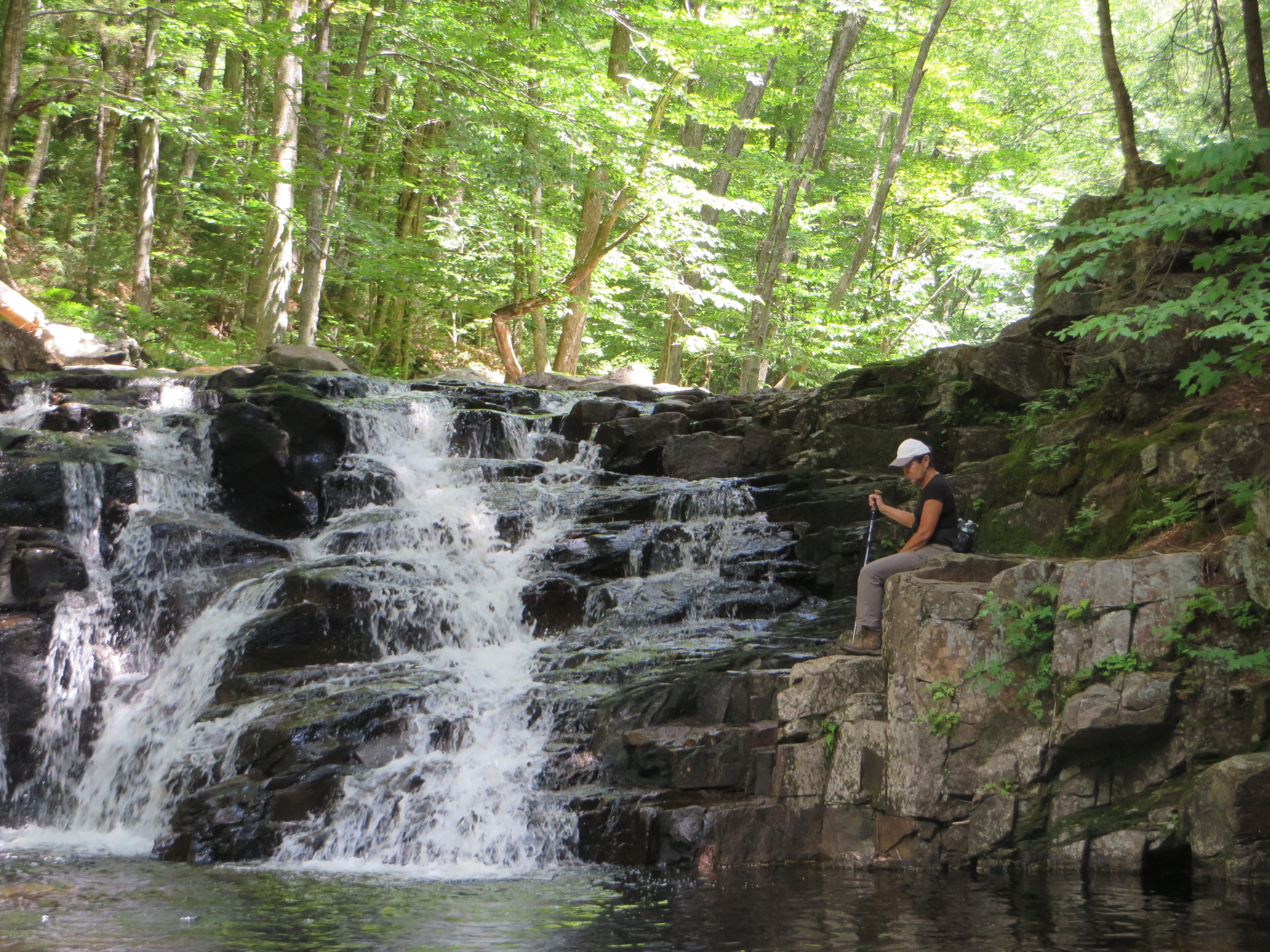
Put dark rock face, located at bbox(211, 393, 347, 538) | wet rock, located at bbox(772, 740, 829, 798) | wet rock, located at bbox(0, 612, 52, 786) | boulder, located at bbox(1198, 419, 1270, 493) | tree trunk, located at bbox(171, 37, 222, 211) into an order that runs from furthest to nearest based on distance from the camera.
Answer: tree trunk, located at bbox(171, 37, 222, 211) → dark rock face, located at bbox(211, 393, 347, 538) → wet rock, located at bbox(0, 612, 52, 786) → boulder, located at bbox(1198, 419, 1270, 493) → wet rock, located at bbox(772, 740, 829, 798)

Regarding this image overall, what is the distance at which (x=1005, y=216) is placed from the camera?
2147 cm

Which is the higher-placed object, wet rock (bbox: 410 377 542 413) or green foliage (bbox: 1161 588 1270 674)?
wet rock (bbox: 410 377 542 413)

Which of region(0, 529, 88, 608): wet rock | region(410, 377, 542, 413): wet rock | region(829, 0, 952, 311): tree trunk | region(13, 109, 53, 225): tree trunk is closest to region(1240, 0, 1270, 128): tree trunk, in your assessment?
region(410, 377, 542, 413): wet rock

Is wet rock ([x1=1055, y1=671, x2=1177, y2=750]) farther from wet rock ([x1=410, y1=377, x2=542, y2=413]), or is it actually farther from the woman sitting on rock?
wet rock ([x1=410, y1=377, x2=542, y2=413])

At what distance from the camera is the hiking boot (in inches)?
305

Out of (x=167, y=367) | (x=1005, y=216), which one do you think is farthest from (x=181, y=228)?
(x=1005, y=216)

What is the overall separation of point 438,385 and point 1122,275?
10253mm

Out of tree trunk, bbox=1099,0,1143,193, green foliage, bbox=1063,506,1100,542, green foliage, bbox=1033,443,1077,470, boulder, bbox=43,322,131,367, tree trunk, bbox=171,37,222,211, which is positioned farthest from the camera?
→ tree trunk, bbox=171,37,222,211

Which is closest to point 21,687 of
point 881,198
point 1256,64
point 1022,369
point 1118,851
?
point 1118,851

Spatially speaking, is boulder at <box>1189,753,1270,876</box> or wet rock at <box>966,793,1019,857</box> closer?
boulder at <box>1189,753,1270,876</box>

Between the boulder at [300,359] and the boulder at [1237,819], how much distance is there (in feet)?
43.7

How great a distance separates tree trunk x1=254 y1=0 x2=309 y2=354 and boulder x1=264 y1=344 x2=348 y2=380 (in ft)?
2.15

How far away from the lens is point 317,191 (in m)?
17.4

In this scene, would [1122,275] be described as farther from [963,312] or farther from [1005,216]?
[963,312]
